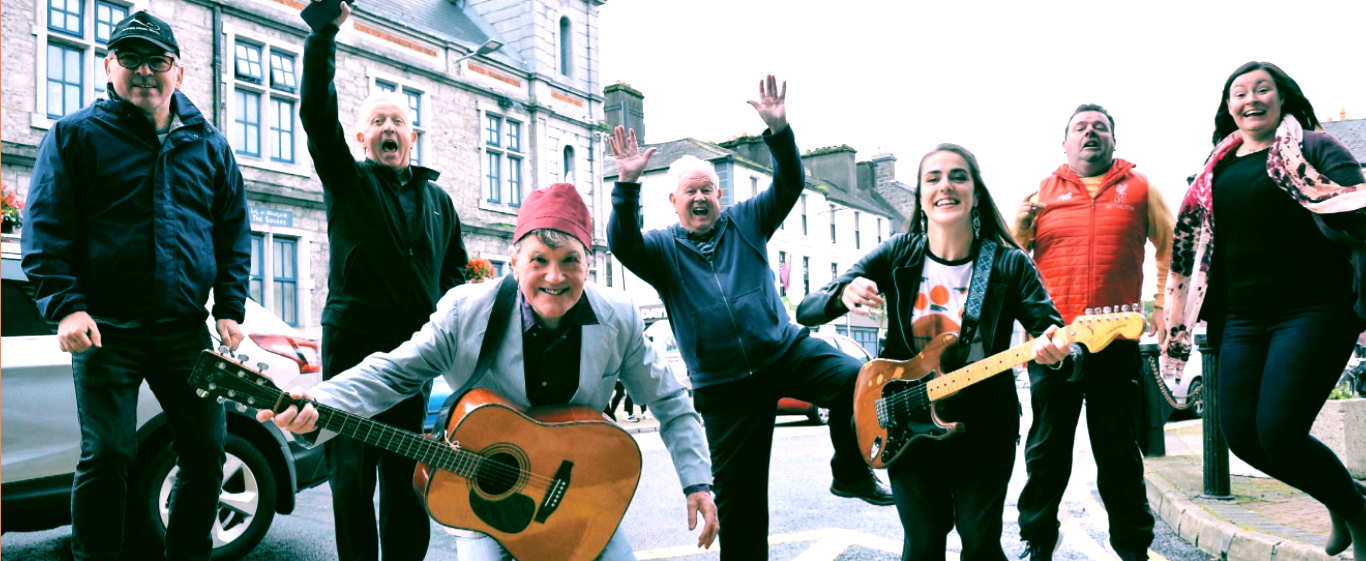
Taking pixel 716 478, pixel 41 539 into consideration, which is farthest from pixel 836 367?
pixel 41 539

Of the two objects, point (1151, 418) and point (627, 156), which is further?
point (1151, 418)

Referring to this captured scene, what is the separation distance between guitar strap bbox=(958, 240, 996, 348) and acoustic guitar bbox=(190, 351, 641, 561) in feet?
4.04

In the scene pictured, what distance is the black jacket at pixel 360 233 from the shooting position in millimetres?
3520

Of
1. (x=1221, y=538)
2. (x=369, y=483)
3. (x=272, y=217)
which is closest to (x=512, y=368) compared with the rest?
(x=369, y=483)

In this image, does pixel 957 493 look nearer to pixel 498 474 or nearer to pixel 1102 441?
pixel 1102 441

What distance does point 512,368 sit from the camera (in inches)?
116

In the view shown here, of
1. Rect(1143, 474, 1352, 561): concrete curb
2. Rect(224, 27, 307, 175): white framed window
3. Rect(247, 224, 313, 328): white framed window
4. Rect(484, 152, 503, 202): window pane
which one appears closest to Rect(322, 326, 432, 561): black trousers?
Rect(1143, 474, 1352, 561): concrete curb

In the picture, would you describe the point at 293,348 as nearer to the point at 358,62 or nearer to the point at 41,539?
the point at 41,539

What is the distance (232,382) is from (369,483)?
132 centimetres

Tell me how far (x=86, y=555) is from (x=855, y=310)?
8.90 feet

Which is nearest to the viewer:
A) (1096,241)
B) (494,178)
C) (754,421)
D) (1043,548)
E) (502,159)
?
(754,421)

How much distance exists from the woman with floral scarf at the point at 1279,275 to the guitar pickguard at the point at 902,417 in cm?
131

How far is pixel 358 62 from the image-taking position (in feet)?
65.8

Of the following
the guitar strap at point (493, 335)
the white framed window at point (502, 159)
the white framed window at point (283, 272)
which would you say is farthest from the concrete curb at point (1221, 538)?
the white framed window at point (502, 159)
